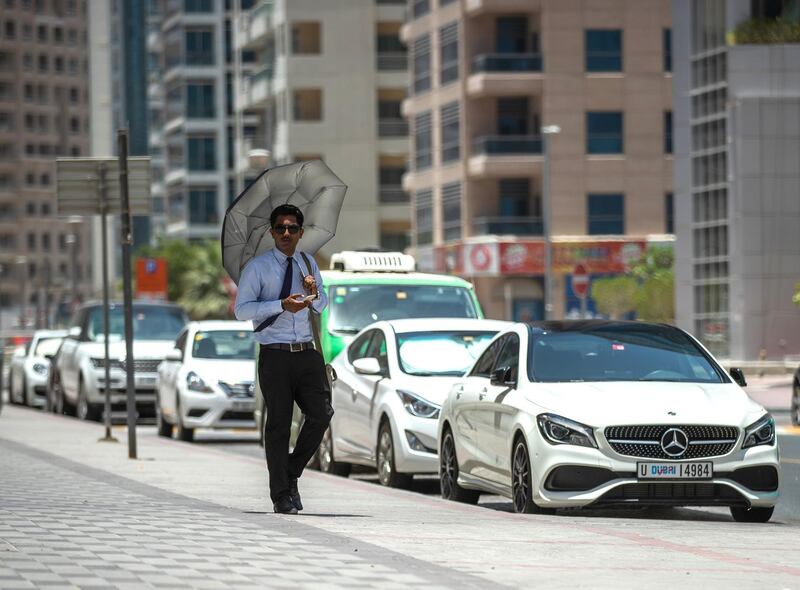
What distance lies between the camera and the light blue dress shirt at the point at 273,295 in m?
12.7

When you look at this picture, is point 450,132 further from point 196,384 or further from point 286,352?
point 286,352

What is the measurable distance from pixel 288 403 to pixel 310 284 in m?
0.80

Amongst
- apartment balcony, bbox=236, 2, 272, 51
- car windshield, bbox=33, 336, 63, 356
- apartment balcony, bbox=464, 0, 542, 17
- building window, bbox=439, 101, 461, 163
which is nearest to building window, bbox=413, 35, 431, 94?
building window, bbox=439, 101, 461, 163

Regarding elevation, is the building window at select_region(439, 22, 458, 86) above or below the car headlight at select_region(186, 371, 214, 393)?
above

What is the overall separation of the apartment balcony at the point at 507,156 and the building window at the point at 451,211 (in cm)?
234

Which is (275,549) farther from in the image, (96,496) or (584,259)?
(584,259)

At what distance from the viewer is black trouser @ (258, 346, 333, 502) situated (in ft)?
42.1

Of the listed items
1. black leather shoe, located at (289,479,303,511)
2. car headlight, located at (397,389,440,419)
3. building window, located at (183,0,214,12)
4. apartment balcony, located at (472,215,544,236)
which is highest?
building window, located at (183,0,214,12)

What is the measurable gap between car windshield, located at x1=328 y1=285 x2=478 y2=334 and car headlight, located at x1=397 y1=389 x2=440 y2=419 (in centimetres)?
485

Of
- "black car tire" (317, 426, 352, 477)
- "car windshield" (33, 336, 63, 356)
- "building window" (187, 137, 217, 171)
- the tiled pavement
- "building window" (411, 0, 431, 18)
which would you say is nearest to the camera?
the tiled pavement

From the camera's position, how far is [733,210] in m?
56.9


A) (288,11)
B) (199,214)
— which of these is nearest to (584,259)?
(288,11)

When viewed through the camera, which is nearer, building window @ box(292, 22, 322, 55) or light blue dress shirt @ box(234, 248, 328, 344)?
light blue dress shirt @ box(234, 248, 328, 344)

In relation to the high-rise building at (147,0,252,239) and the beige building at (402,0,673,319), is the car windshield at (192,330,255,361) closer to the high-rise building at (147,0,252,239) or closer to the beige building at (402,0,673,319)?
the beige building at (402,0,673,319)
